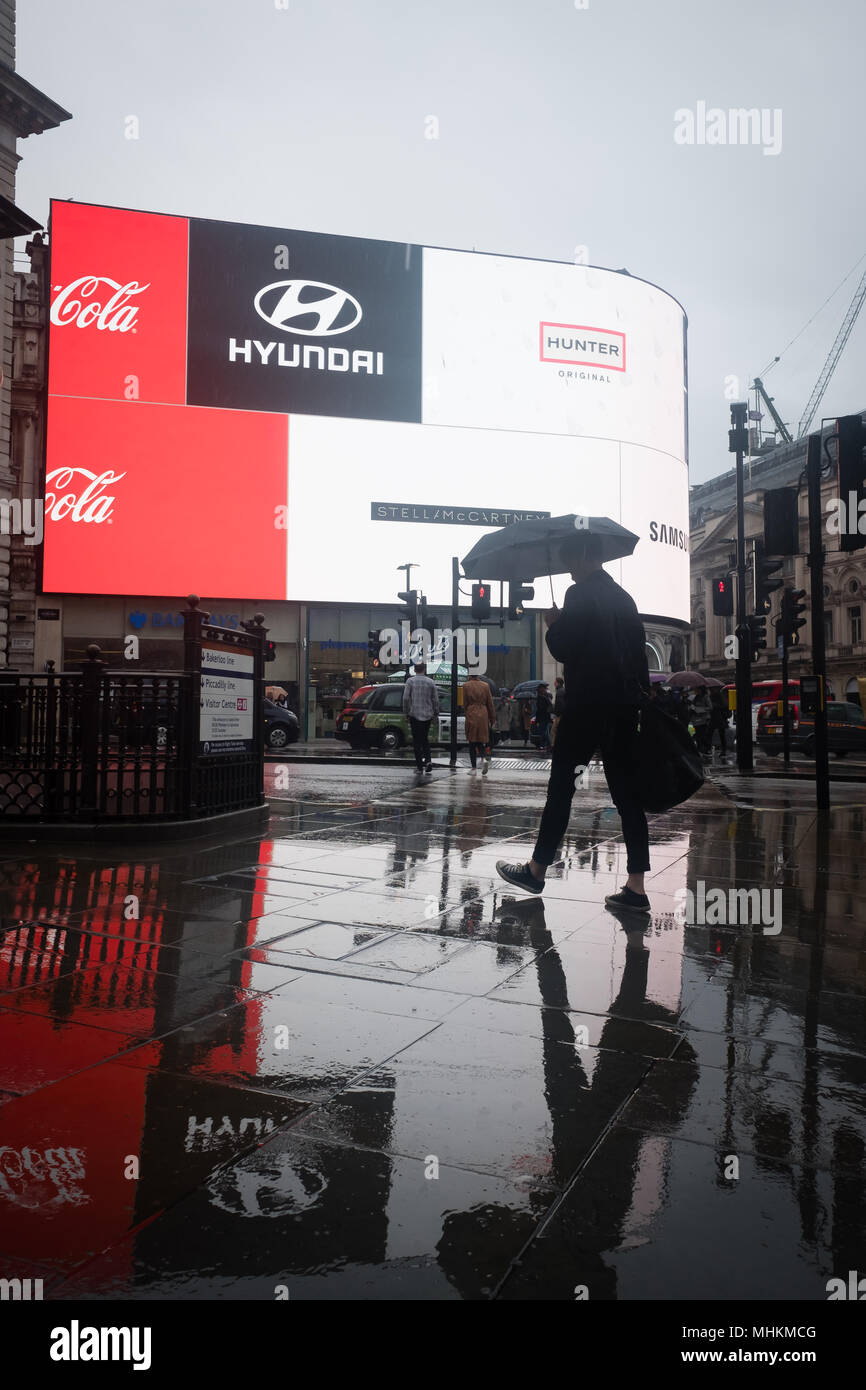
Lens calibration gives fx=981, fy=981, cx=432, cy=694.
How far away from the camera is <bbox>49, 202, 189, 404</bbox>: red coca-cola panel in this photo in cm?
3083

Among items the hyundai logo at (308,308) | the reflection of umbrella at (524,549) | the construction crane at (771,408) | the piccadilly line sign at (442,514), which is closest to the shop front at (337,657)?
the piccadilly line sign at (442,514)

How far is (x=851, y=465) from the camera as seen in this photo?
9539mm

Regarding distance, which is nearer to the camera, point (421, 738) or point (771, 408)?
point (421, 738)

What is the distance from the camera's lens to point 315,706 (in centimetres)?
3462

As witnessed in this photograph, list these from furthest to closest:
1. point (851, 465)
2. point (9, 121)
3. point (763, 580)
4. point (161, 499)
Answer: point (161, 499) → point (9, 121) → point (763, 580) → point (851, 465)

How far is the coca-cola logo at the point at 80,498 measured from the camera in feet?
100

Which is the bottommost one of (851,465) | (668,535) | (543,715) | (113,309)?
(543,715)

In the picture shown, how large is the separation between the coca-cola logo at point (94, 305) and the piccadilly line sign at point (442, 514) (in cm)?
973

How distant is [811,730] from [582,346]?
1744 cm

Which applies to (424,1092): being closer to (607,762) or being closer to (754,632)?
(607,762)

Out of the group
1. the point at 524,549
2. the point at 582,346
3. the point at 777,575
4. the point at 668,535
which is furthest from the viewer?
the point at 777,575

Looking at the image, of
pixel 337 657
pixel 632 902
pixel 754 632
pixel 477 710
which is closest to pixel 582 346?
pixel 337 657
